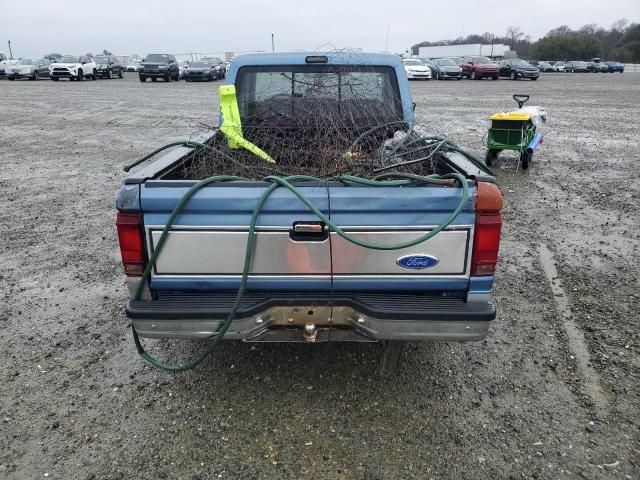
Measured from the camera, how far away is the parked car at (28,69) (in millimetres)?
35594

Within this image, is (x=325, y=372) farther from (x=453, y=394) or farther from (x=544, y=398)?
(x=544, y=398)

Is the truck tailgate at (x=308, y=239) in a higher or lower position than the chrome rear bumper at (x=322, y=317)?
higher

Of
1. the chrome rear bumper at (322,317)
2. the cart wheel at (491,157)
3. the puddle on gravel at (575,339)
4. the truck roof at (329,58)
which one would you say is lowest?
the puddle on gravel at (575,339)

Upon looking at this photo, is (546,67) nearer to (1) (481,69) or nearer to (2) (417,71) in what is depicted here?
(1) (481,69)

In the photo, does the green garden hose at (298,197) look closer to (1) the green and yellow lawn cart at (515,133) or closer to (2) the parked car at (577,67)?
(1) the green and yellow lawn cart at (515,133)

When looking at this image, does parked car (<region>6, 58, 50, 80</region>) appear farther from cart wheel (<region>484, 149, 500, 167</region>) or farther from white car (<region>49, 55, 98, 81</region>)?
cart wheel (<region>484, 149, 500, 167</region>)

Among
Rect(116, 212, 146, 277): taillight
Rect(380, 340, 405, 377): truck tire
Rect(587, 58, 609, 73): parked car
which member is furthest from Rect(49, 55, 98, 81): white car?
Rect(587, 58, 609, 73): parked car

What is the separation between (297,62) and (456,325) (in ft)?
9.62

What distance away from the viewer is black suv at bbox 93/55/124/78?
130 ft

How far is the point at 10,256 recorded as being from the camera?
17.8 ft

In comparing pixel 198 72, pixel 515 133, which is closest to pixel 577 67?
pixel 198 72

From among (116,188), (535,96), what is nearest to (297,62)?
(116,188)

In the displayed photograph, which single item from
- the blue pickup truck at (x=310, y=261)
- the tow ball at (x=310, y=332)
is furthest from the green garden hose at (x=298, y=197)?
the tow ball at (x=310, y=332)

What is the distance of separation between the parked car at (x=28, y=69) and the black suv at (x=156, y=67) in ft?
22.6
